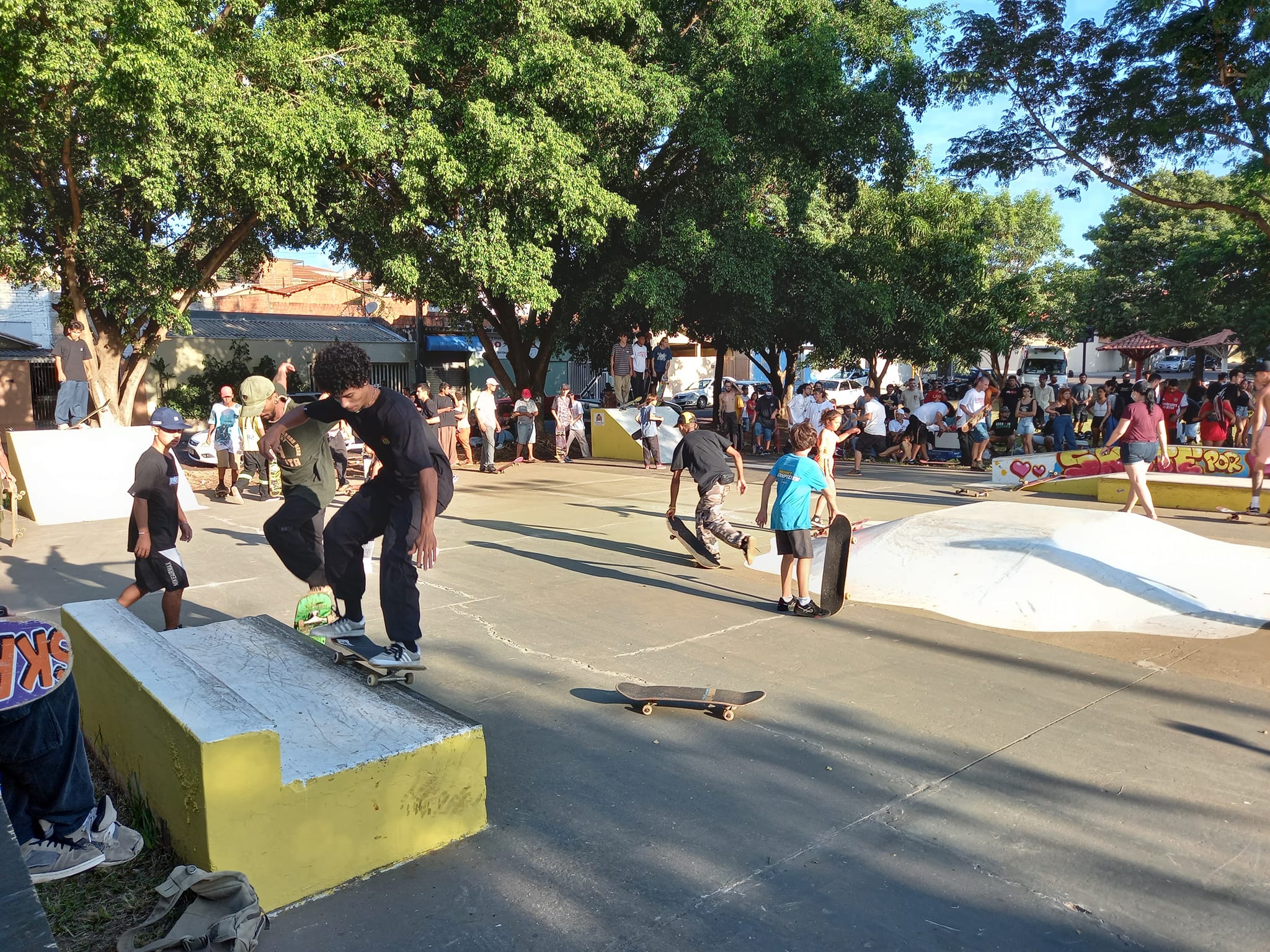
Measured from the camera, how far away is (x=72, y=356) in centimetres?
1440

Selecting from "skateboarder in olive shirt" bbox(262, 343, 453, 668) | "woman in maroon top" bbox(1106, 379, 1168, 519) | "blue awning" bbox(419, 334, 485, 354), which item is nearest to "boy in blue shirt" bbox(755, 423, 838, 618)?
"skateboarder in olive shirt" bbox(262, 343, 453, 668)

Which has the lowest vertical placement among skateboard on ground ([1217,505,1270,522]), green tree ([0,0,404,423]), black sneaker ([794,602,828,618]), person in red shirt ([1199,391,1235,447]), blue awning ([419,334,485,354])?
black sneaker ([794,602,828,618])

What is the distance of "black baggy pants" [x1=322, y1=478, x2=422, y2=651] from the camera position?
520 cm

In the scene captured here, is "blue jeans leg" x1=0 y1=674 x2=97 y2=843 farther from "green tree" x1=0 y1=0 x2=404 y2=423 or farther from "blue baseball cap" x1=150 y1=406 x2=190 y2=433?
"green tree" x1=0 y1=0 x2=404 y2=423

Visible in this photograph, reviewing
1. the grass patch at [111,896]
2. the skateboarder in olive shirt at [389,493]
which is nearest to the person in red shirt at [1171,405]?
the skateboarder in olive shirt at [389,493]

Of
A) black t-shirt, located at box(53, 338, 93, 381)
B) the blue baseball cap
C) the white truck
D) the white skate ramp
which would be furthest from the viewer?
the white truck

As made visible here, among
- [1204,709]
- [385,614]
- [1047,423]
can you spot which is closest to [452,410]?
[385,614]

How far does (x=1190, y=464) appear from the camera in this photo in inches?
588

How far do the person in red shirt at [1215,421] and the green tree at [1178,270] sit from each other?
16.4 meters

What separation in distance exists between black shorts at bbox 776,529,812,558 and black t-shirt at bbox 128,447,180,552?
4.45 m

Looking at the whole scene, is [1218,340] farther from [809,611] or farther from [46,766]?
[46,766]

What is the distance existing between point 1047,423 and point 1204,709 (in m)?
17.8

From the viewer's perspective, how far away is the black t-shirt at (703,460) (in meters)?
8.98

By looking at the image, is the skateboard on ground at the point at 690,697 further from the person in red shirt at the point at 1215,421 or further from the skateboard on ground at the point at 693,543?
the person in red shirt at the point at 1215,421
